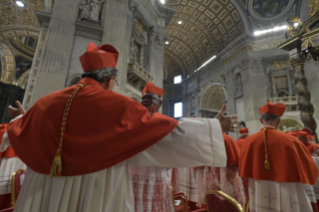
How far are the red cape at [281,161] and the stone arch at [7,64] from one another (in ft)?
54.1

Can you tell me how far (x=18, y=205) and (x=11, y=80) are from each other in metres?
17.3

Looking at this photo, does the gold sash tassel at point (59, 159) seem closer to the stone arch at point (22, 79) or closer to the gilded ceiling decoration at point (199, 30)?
the gilded ceiling decoration at point (199, 30)

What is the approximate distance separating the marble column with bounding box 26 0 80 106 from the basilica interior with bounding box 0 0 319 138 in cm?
3

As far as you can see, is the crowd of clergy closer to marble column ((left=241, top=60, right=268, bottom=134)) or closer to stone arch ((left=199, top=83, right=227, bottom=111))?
marble column ((left=241, top=60, right=268, bottom=134))

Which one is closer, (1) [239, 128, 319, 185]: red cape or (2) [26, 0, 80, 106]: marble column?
(1) [239, 128, 319, 185]: red cape

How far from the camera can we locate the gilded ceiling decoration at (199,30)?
14852mm

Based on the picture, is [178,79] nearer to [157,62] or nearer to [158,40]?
[158,40]

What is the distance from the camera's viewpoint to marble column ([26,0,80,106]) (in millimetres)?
5477

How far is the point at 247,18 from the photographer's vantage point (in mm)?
14156

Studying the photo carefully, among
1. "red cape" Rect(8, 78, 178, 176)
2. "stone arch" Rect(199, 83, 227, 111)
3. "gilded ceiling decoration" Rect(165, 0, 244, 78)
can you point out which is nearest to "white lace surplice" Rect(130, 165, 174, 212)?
"red cape" Rect(8, 78, 178, 176)

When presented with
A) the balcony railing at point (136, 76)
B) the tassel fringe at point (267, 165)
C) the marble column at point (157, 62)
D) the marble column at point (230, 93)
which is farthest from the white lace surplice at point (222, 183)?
the marble column at point (230, 93)

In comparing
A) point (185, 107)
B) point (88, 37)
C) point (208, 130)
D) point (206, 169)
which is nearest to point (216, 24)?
point (185, 107)

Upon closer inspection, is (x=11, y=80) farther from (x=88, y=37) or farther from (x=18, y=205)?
(x=18, y=205)

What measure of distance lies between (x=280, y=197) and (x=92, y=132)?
224cm
